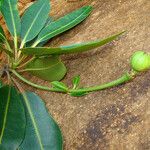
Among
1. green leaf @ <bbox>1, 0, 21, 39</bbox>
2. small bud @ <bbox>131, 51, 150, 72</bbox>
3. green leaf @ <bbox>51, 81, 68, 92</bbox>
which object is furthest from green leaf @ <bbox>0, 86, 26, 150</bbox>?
small bud @ <bbox>131, 51, 150, 72</bbox>

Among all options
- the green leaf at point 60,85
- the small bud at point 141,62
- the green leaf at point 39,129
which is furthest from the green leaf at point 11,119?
the small bud at point 141,62

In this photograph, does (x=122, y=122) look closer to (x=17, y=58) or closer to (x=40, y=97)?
(x=40, y=97)

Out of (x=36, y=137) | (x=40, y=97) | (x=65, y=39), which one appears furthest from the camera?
(x=65, y=39)

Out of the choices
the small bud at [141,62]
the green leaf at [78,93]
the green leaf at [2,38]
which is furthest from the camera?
the green leaf at [2,38]

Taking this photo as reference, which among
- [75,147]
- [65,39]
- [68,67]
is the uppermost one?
[65,39]

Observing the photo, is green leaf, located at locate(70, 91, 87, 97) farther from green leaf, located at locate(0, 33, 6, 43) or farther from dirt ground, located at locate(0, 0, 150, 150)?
green leaf, located at locate(0, 33, 6, 43)

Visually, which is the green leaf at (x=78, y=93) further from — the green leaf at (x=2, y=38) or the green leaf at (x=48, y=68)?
the green leaf at (x=2, y=38)

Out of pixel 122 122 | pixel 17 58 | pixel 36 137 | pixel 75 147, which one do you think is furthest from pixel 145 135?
pixel 17 58
